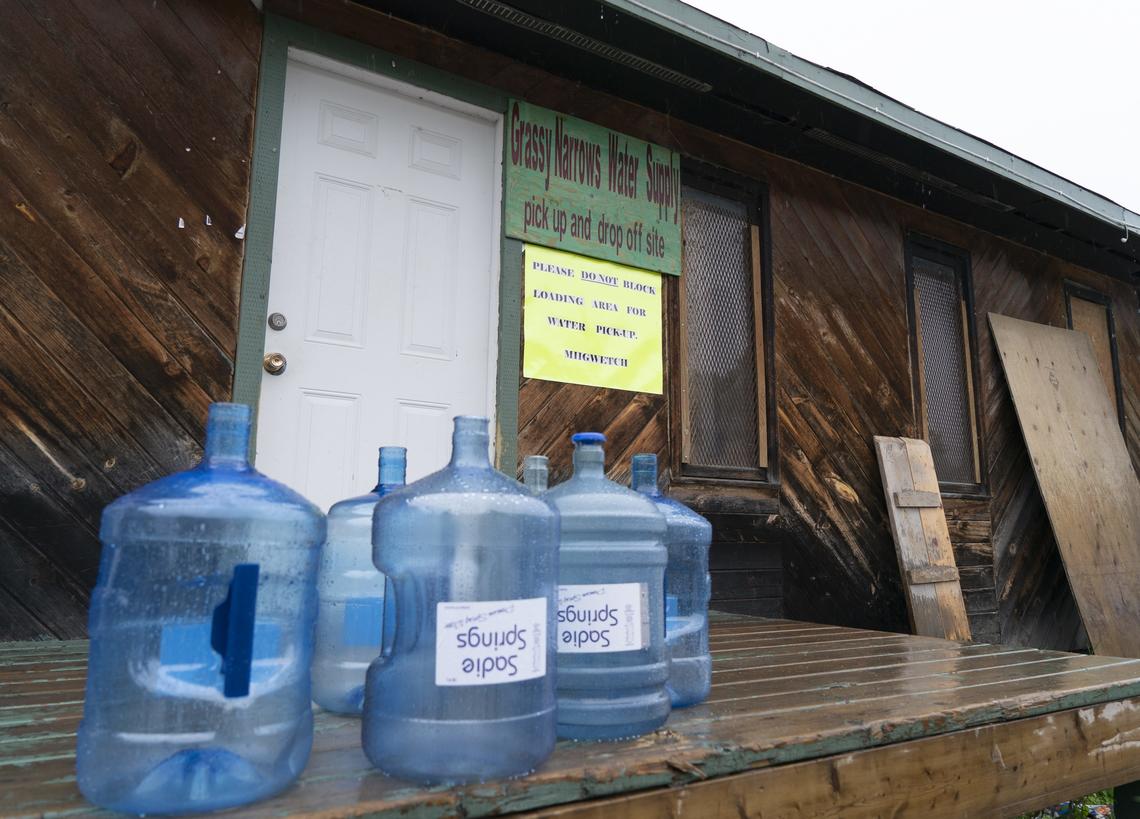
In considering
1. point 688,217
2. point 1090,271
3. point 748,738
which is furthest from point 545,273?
point 1090,271

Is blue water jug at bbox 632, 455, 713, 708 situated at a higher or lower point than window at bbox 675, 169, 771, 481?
lower

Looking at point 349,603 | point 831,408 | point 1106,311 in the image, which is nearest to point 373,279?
point 349,603

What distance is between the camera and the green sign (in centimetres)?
405

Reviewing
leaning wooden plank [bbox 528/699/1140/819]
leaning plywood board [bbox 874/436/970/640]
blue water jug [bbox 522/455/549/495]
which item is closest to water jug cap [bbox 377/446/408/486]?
blue water jug [bbox 522/455/549/495]

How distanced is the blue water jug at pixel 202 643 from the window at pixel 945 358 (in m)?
5.66

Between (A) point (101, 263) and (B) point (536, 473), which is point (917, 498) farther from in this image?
(A) point (101, 263)

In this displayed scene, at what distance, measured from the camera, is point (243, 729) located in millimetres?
952

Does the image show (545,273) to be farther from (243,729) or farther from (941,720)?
(243,729)

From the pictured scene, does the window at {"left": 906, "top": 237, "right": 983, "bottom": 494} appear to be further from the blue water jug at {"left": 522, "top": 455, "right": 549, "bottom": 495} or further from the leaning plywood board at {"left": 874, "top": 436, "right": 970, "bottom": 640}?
the blue water jug at {"left": 522, "top": 455, "right": 549, "bottom": 495}

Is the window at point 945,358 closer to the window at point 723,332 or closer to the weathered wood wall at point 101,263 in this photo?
the window at point 723,332

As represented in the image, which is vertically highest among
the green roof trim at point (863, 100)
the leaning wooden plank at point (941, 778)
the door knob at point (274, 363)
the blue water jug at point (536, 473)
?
the green roof trim at point (863, 100)

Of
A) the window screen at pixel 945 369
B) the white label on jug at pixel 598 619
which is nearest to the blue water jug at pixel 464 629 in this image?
the white label on jug at pixel 598 619

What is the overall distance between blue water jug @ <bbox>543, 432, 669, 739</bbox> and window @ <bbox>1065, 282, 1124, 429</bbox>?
7.49m

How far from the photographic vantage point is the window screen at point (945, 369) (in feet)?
19.6
